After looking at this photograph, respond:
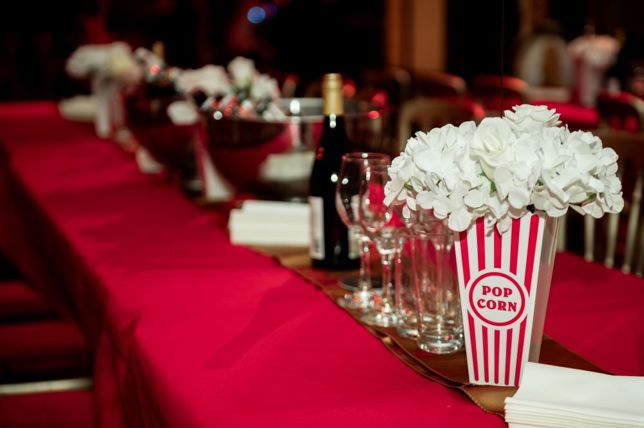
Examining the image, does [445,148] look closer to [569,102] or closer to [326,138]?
[326,138]

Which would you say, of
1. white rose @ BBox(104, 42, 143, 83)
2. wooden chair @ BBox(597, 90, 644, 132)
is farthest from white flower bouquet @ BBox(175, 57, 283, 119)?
wooden chair @ BBox(597, 90, 644, 132)

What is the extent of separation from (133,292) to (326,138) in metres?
0.42

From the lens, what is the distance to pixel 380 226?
3.75ft

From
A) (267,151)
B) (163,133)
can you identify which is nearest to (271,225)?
(267,151)

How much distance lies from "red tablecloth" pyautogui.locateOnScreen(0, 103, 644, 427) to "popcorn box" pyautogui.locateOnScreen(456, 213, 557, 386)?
60 millimetres

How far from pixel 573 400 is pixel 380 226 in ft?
1.34

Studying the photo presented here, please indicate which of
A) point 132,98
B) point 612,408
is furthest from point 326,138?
point 132,98

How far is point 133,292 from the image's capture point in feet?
4.36

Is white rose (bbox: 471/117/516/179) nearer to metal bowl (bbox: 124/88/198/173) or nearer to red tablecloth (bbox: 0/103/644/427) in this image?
red tablecloth (bbox: 0/103/644/427)

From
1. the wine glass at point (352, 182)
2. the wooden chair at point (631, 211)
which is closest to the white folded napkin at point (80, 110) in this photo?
the wooden chair at point (631, 211)

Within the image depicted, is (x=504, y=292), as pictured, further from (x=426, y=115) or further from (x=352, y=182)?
(x=426, y=115)

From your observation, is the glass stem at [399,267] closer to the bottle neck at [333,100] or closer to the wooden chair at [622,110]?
the bottle neck at [333,100]

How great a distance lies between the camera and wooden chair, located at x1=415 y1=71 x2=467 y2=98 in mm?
4305

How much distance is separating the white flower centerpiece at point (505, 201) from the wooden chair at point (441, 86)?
348cm
